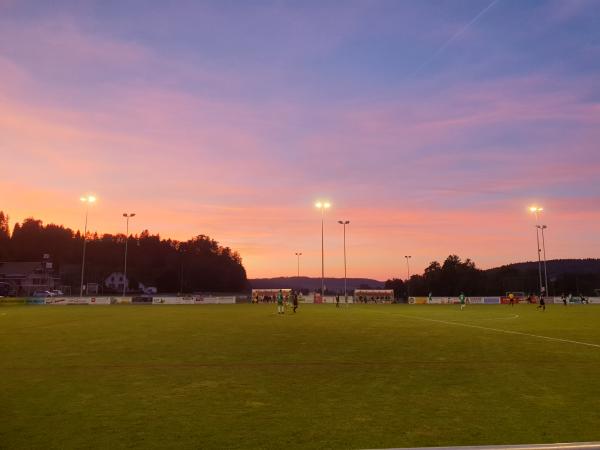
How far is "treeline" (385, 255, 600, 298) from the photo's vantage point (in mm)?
140875

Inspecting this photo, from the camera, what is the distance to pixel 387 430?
7.22 m

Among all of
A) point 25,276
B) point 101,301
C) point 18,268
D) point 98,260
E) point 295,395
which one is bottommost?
point 295,395

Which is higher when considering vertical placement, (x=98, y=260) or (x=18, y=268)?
(x=98, y=260)

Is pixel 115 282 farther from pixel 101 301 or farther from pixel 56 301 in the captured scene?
pixel 101 301

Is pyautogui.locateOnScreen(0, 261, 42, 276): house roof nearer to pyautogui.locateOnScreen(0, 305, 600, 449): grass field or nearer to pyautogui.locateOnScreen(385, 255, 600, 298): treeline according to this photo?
pyautogui.locateOnScreen(385, 255, 600, 298): treeline

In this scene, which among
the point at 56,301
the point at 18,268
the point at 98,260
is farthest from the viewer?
the point at 98,260

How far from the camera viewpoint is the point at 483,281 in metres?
155

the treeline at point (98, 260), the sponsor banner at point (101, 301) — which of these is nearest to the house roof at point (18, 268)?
the treeline at point (98, 260)

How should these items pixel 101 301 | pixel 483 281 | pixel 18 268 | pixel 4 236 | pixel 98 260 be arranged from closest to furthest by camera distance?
pixel 101 301
pixel 18 268
pixel 483 281
pixel 4 236
pixel 98 260

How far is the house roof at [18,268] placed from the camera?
119 m

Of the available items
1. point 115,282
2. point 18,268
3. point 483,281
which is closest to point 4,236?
point 115,282

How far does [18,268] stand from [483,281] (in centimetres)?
13504

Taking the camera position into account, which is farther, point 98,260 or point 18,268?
point 98,260

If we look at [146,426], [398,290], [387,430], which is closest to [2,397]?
[146,426]
